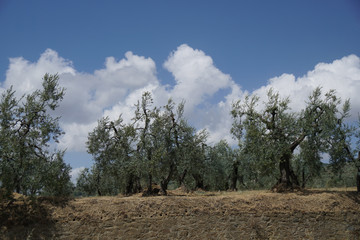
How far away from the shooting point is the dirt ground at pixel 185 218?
18.0m

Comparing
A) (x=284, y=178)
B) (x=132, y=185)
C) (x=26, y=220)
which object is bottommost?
(x=26, y=220)

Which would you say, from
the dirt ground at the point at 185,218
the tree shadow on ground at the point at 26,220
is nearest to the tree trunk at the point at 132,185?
the dirt ground at the point at 185,218

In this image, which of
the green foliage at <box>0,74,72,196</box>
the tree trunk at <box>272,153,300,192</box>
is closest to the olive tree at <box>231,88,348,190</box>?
the tree trunk at <box>272,153,300,192</box>

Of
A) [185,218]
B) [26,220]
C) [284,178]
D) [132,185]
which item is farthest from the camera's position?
[132,185]

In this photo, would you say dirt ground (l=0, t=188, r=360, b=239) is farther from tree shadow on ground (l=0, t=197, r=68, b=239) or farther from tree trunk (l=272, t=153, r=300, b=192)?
tree trunk (l=272, t=153, r=300, b=192)

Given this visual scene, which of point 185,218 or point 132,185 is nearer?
point 185,218

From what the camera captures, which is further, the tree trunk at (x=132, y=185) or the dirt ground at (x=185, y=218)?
the tree trunk at (x=132, y=185)

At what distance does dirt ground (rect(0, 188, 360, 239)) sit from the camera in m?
18.0

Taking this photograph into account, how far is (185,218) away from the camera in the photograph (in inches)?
769

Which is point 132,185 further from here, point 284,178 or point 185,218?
point 284,178

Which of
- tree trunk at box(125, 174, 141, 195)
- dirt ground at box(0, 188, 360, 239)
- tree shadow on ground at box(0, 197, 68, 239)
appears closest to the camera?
tree shadow on ground at box(0, 197, 68, 239)

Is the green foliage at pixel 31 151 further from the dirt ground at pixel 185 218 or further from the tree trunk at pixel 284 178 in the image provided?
the tree trunk at pixel 284 178

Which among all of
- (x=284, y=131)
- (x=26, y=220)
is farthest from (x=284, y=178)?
(x=26, y=220)

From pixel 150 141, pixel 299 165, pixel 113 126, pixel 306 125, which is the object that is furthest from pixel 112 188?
pixel 306 125
